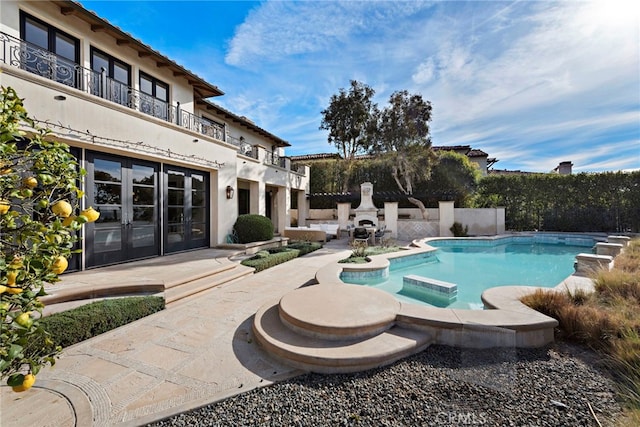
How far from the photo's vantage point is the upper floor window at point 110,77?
8.50 m

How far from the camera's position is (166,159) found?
32.4 ft

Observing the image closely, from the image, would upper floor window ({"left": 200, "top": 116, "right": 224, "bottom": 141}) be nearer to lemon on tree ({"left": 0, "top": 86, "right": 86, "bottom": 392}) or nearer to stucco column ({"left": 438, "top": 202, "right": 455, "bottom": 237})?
lemon on tree ({"left": 0, "top": 86, "right": 86, "bottom": 392})

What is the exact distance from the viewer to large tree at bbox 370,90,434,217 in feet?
58.6

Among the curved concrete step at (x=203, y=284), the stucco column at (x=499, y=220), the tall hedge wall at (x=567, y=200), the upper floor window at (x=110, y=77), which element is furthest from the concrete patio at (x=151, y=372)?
the tall hedge wall at (x=567, y=200)

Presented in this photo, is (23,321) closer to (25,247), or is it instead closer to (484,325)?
(25,247)

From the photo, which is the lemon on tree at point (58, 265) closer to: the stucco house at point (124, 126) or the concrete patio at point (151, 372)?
the concrete patio at point (151, 372)

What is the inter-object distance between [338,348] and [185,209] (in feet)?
31.8

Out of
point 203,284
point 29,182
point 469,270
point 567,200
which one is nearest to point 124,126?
point 203,284

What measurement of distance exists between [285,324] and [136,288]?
381 cm

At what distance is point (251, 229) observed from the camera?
494 inches

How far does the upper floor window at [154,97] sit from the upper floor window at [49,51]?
202 centimetres

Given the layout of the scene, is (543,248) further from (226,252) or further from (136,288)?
(136,288)

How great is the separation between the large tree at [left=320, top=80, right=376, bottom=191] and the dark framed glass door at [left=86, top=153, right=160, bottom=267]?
548 inches
